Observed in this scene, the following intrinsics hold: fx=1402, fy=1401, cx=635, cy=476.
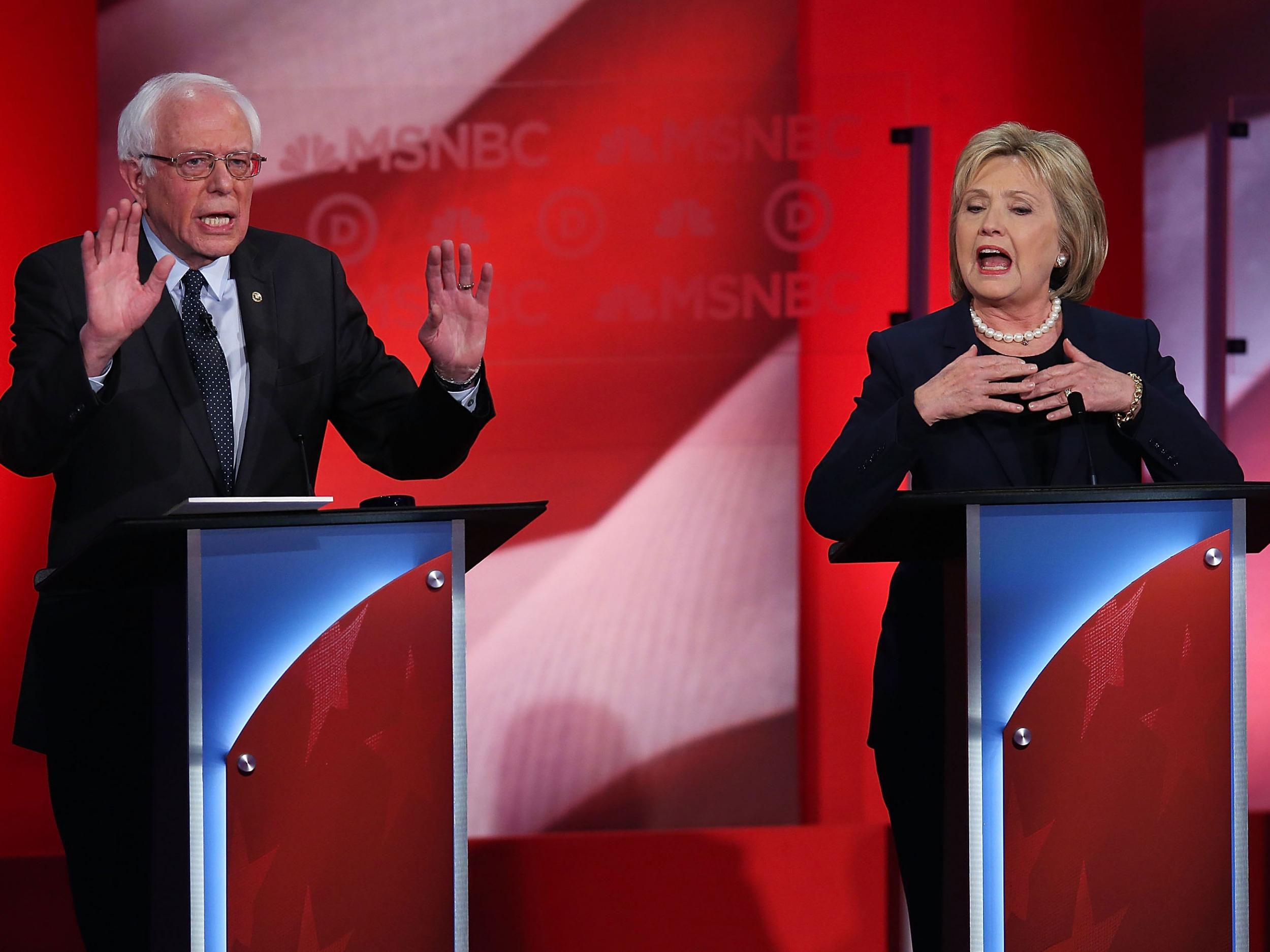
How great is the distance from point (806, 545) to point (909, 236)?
872 mm

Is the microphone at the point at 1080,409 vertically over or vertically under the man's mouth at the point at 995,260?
under

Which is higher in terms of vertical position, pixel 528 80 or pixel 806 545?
pixel 528 80

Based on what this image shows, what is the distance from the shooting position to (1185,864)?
187cm

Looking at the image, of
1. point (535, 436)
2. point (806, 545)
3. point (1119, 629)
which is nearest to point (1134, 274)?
point (806, 545)

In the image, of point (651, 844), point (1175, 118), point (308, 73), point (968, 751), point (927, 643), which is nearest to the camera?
point (968, 751)

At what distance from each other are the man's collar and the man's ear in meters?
0.04

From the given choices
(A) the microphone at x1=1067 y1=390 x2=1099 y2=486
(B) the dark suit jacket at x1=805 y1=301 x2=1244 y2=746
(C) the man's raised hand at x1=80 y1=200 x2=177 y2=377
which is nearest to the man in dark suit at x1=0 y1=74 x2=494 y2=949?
(C) the man's raised hand at x1=80 y1=200 x2=177 y2=377

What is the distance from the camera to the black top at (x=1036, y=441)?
2268 millimetres

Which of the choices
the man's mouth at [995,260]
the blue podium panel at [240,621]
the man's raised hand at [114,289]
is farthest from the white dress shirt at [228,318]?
the man's mouth at [995,260]

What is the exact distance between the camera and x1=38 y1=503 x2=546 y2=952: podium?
1760mm

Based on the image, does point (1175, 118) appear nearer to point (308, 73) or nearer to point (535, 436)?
point (535, 436)

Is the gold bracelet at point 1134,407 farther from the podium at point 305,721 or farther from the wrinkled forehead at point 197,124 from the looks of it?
the wrinkled forehead at point 197,124

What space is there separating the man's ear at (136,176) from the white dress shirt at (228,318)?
0.14 ft

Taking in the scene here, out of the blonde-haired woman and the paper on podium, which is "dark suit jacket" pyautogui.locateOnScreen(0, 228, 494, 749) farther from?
the blonde-haired woman
